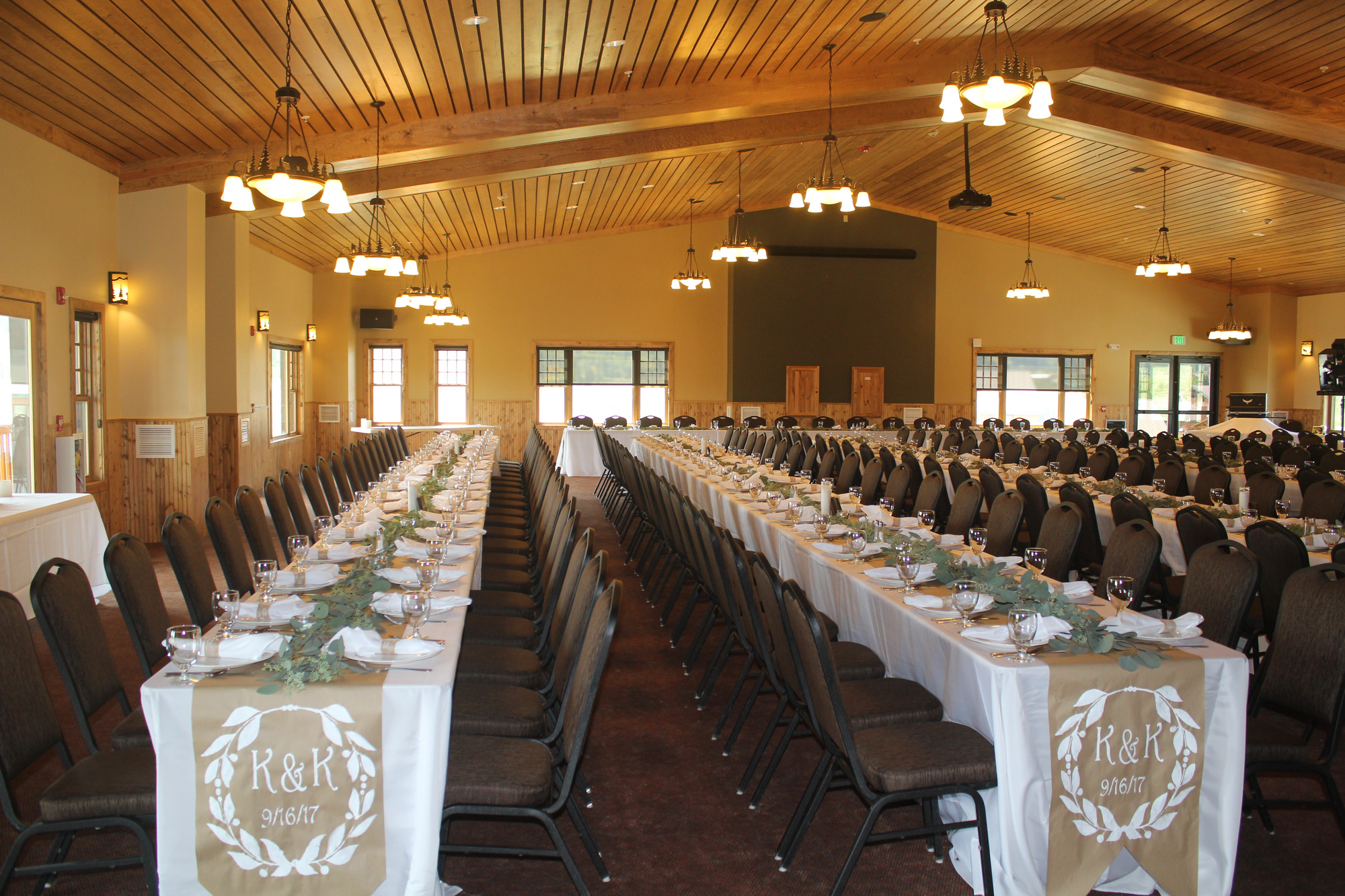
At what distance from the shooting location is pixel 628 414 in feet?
60.4

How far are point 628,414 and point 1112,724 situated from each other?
15831 mm

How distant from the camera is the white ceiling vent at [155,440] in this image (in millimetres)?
9164

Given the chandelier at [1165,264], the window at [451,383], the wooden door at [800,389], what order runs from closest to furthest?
the chandelier at [1165,264] < the window at [451,383] < the wooden door at [800,389]

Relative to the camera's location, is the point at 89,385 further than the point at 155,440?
No

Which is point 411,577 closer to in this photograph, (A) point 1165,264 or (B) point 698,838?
(B) point 698,838

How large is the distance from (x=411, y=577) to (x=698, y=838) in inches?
56.7

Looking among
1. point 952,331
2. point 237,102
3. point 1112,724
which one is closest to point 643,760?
point 1112,724

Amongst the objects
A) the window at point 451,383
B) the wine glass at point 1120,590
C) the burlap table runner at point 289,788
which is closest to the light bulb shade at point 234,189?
the burlap table runner at point 289,788

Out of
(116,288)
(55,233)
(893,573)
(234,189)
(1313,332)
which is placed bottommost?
(893,573)

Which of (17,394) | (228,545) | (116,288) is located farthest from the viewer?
(116,288)

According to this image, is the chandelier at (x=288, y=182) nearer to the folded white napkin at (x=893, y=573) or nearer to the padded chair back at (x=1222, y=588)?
the folded white napkin at (x=893, y=573)

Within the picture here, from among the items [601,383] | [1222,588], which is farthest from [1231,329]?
[1222,588]

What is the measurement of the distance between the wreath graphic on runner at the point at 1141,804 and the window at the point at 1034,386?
688 inches

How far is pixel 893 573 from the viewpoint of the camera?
13.2 feet
